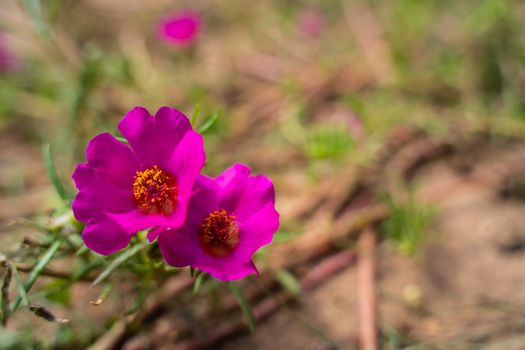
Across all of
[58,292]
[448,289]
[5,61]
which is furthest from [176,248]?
[5,61]

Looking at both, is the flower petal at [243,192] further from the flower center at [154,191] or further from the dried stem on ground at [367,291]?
the dried stem on ground at [367,291]

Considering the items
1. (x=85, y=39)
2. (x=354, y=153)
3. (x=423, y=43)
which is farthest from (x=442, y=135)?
(x=85, y=39)

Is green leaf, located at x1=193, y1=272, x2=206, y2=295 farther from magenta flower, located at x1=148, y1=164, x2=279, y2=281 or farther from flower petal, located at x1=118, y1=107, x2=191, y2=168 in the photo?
flower petal, located at x1=118, y1=107, x2=191, y2=168

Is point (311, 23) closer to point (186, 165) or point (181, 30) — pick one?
point (181, 30)

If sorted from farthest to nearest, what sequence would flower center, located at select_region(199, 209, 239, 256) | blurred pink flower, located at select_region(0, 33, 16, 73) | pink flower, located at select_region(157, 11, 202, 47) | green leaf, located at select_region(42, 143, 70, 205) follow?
blurred pink flower, located at select_region(0, 33, 16, 73)
pink flower, located at select_region(157, 11, 202, 47)
green leaf, located at select_region(42, 143, 70, 205)
flower center, located at select_region(199, 209, 239, 256)

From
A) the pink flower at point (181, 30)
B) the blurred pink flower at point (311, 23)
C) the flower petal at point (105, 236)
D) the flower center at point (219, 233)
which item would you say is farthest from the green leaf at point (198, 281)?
the blurred pink flower at point (311, 23)

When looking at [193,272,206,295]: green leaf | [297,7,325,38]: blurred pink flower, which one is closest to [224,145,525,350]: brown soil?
[193,272,206,295]: green leaf
